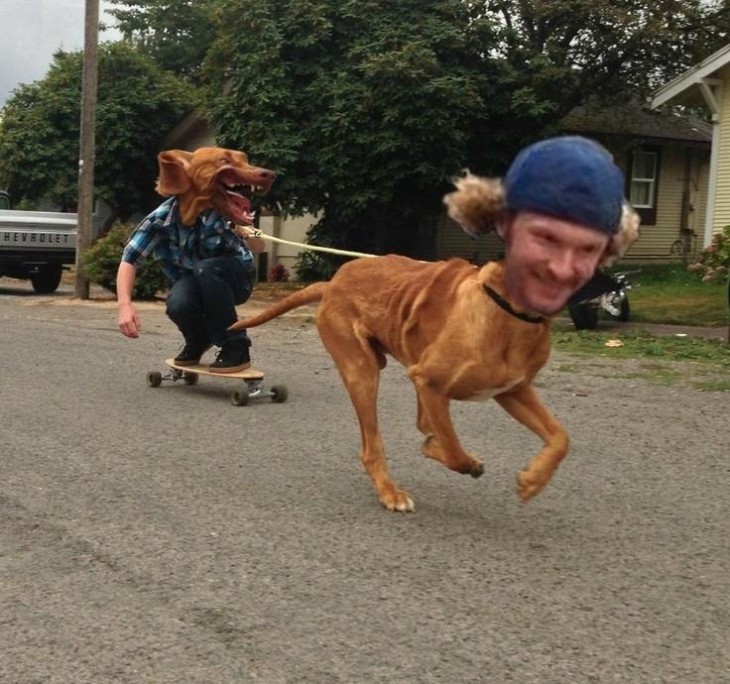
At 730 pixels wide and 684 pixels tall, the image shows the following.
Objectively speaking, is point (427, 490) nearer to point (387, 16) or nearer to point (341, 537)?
point (341, 537)

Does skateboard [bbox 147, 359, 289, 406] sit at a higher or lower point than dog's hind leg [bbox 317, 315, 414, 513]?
lower

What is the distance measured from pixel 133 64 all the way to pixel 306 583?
2745 centimetres

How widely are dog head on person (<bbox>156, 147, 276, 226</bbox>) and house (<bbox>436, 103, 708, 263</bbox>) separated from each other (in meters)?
18.6

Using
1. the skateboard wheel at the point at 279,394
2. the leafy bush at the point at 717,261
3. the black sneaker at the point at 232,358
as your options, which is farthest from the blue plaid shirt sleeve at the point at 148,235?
A: the leafy bush at the point at 717,261

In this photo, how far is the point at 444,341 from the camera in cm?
394

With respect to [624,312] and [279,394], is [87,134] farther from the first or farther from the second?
[279,394]

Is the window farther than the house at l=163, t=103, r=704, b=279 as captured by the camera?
Yes

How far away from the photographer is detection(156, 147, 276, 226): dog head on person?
6.55 metres

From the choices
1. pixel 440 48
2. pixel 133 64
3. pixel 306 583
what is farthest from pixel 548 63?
pixel 306 583

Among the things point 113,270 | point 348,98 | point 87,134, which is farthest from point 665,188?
point 113,270

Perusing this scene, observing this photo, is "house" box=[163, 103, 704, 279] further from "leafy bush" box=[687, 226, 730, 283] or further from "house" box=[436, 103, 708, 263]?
"leafy bush" box=[687, 226, 730, 283]

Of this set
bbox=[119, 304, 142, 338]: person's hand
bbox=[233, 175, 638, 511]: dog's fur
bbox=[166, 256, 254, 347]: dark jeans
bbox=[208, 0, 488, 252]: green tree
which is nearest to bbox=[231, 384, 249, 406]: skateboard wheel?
bbox=[166, 256, 254, 347]: dark jeans

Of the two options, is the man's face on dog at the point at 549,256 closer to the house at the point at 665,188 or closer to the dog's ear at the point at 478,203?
the dog's ear at the point at 478,203

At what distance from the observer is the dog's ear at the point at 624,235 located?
10.2 ft
